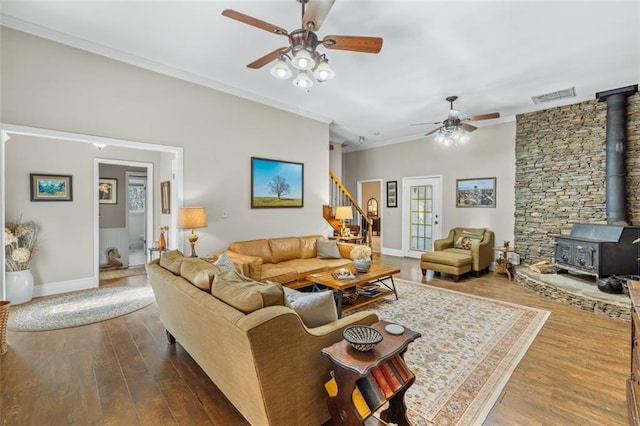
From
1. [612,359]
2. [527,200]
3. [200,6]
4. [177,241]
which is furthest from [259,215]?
[527,200]

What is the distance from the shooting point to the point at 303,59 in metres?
2.42

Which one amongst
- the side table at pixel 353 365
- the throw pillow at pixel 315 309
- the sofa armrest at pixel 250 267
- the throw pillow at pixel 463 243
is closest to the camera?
the side table at pixel 353 365

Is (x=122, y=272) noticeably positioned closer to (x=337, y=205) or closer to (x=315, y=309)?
(x=337, y=205)

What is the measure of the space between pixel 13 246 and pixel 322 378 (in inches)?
192

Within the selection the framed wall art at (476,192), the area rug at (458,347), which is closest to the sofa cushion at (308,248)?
the area rug at (458,347)

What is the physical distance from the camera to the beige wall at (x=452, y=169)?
586cm

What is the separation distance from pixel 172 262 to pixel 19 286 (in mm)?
3027

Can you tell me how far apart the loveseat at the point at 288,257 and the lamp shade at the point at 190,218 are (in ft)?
1.85

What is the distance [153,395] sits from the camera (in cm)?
204

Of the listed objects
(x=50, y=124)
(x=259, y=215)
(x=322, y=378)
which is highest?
(x=50, y=124)

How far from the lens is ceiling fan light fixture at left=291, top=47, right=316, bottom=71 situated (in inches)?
94.7

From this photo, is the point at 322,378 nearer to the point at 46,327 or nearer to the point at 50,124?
the point at 46,327

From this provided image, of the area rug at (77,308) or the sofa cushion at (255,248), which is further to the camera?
the sofa cushion at (255,248)

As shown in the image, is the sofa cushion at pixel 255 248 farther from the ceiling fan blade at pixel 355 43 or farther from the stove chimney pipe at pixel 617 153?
the stove chimney pipe at pixel 617 153
